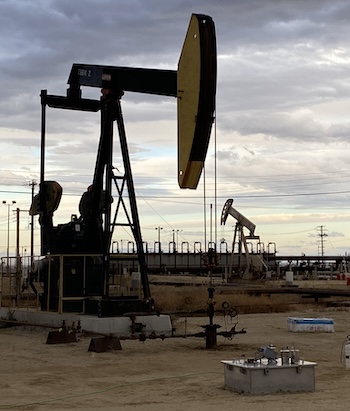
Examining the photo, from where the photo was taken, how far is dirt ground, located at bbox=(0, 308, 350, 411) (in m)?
8.15

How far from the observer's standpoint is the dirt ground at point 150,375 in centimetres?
815

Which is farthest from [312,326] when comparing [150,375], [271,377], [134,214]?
[271,377]

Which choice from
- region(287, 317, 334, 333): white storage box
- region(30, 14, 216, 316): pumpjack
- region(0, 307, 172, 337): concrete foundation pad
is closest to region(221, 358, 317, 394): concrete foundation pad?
region(30, 14, 216, 316): pumpjack

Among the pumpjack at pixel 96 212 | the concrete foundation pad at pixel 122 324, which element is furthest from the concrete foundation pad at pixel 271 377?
the concrete foundation pad at pixel 122 324

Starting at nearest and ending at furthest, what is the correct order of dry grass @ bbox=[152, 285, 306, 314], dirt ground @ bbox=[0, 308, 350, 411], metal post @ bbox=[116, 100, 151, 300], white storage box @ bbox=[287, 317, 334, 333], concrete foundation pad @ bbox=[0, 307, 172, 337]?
dirt ground @ bbox=[0, 308, 350, 411]
concrete foundation pad @ bbox=[0, 307, 172, 337]
metal post @ bbox=[116, 100, 151, 300]
white storage box @ bbox=[287, 317, 334, 333]
dry grass @ bbox=[152, 285, 306, 314]

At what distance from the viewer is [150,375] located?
34.1 feet

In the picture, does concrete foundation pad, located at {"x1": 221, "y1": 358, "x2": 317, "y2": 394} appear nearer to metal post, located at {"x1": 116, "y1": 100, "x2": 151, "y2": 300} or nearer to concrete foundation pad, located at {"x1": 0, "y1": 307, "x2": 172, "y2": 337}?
concrete foundation pad, located at {"x1": 0, "y1": 307, "x2": 172, "y2": 337}

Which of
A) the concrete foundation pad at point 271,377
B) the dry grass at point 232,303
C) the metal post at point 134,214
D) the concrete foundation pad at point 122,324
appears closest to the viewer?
the concrete foundation pad at point 271,377

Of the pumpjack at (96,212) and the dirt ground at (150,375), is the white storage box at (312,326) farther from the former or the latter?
the pumpjack at (96,212)

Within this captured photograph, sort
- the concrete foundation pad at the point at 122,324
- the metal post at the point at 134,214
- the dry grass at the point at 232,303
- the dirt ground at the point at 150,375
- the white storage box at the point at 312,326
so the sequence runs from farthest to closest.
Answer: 1. the dry grass at the point at 232,303
2. the white storage box at the point at 312,326
3. the metal post at the point at 134,214
4. the concrete foundation pad at the point at 122,324
5. the dirt ground at the point at 150,375

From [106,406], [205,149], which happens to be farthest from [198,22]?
[106,406]

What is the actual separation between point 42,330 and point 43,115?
194 inches

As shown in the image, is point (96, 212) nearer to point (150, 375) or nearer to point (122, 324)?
point (122, 324)

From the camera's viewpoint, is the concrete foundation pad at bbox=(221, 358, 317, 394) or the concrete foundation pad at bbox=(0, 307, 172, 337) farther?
the concrete foundation pad at bbox=(0, 307, 172, 337)
